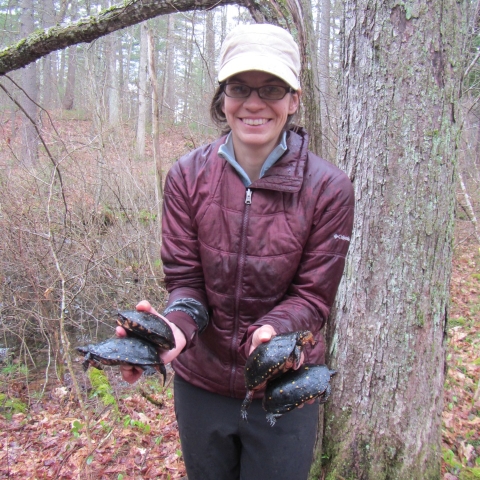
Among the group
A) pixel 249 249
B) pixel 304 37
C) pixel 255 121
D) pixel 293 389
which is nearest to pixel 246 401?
pixel 293 389

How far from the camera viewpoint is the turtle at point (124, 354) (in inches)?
62.1

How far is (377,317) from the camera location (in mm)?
2590

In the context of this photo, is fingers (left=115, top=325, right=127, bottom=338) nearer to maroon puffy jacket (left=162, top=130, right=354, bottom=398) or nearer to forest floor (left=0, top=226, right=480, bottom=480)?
maroon puffy jacket (left=162, top=130, right=354, bottom=398)

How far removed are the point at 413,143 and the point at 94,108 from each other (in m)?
5.53

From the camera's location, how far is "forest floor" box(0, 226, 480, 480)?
→ 386 cm

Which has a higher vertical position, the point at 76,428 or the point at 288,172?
the point at 288,172

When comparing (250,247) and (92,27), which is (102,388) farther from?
(250,247)

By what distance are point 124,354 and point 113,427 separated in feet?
11.7

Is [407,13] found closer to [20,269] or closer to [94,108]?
[94,108]

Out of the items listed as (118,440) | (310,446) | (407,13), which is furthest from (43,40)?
(118,440)

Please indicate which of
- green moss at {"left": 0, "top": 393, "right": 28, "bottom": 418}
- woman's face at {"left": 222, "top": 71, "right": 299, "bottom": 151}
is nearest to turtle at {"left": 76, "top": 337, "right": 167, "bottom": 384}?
woman's face at {"left": 222, "top": 71, "right": 299, "bottom": 151}

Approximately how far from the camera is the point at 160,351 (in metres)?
1.70

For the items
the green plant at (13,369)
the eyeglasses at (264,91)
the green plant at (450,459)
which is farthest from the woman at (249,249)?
the green plant at (13,369)

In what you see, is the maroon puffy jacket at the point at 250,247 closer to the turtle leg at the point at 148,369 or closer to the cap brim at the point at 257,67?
the turtle leg at the point at 148,369
